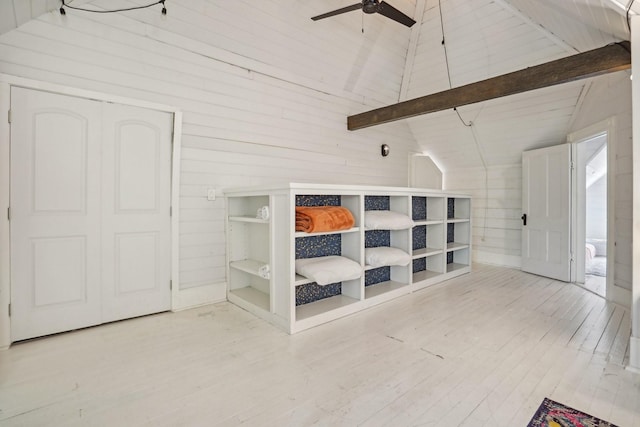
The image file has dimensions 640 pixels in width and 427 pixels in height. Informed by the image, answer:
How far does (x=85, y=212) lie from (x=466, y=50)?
4689 millimetres

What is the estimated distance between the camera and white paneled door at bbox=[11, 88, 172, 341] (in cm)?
238

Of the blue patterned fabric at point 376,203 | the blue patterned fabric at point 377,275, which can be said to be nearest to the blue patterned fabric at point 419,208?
the blue patterned fabric at point 376,203

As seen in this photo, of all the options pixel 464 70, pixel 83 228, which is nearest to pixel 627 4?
pixel 464 70

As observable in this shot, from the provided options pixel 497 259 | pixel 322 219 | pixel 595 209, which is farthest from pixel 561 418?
pixel 595 209

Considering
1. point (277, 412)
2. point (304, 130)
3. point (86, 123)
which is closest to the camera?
point (277, 412)

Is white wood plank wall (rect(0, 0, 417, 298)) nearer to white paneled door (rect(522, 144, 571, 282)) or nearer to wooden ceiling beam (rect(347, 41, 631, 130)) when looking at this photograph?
wooden ceiling beam (rect(347, 41, 631, 130))

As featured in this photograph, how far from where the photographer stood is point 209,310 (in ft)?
10.3

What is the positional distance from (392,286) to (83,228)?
3.11m

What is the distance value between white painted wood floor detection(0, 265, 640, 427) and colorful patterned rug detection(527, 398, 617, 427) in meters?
0.05

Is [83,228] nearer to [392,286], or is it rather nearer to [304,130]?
[304,130]

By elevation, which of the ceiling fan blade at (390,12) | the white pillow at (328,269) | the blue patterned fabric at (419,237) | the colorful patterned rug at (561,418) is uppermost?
the ceiling fan blade at (390,12)

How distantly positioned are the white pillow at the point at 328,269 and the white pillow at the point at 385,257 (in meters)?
0.28

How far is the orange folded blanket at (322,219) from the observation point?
271 centimetres

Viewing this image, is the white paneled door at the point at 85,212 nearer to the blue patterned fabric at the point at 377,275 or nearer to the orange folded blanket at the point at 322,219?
the orange folded blanket at the point at 322,219
